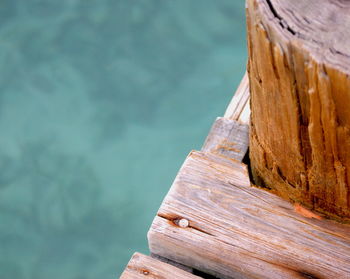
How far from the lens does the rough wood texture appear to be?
1104 millimetres

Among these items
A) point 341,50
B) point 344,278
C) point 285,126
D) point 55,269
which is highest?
point 341,50

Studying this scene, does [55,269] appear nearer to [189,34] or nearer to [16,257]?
[16,257]

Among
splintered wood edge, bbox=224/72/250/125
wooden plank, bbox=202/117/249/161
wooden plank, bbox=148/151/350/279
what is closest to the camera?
wooden plank, bbox=148/151/350/279

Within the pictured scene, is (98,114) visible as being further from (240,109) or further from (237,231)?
(237,231)

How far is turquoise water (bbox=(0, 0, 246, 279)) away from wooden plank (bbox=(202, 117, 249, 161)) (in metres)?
2.88

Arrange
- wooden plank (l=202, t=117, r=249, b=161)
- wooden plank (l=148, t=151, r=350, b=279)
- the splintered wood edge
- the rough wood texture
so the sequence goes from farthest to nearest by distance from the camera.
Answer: the splintered wood edge < wooden plank (l=202, t=117, r=249, b=161) < wooden plank (l=148, t=151, r=350, b=279) < the rough wood texture

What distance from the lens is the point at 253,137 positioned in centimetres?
163

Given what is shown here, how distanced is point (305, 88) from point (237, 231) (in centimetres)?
61

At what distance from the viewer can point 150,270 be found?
1.70m

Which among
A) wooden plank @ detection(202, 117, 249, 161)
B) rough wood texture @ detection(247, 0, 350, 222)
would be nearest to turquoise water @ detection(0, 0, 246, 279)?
wooden plank @ detection(202, 117, 249, 161)

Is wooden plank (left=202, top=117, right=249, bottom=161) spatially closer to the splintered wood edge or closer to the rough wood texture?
the splintered wood edge

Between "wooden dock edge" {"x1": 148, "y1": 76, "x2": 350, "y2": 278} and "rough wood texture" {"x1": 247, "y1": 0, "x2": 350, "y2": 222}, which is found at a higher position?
"rough wood texture" {"x1": 247, "y1": 0, "x2": 350, "y2": 222}

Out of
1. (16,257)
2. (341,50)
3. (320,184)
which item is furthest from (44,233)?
(341,50)

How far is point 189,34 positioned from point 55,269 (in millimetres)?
2406
